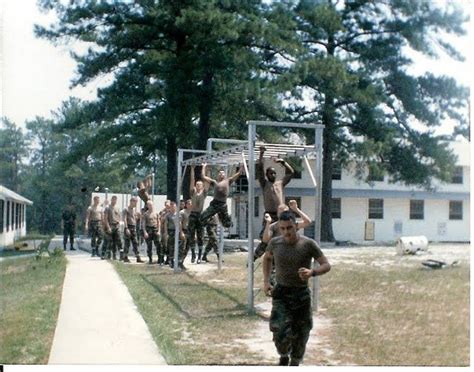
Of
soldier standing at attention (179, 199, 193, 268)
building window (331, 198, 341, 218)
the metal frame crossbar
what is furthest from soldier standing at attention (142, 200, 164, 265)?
building window (331, 198, 341, 218)

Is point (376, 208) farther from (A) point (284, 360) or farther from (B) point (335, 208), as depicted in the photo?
(A) point (284, 360)

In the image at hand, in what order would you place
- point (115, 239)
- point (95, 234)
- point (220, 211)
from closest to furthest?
point (220, 211), point (115, 239), point (95, 234)

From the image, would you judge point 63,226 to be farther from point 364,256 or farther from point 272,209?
point 364,256

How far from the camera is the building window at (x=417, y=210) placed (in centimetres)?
915

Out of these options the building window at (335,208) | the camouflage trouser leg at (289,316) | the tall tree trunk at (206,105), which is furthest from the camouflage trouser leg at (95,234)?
the camouflage trouser leg at (289,316)

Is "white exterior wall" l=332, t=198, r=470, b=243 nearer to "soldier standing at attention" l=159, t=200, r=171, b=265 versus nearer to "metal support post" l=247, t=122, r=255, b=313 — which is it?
"metal support post" l=247, t=122, r=255, b=313

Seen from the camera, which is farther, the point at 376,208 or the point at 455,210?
the point at 376,208

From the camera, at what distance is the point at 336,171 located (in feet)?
42.7

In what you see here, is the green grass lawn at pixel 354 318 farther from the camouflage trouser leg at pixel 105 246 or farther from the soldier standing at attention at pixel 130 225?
the camouflage trouser leg at pixel 105 246

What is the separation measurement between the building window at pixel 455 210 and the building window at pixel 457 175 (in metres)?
0.27

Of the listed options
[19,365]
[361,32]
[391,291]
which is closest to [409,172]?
[361,32]

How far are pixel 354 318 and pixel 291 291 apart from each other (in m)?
1.99

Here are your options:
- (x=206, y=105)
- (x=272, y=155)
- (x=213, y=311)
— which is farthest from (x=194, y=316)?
(x=206, y=105)

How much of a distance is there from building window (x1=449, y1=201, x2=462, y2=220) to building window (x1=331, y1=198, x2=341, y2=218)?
4421mm
